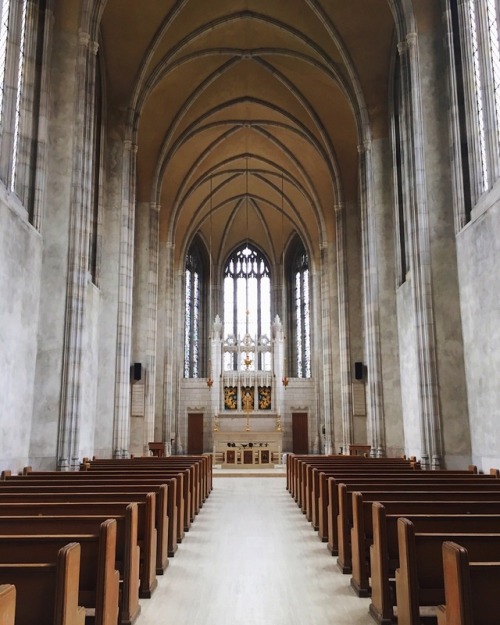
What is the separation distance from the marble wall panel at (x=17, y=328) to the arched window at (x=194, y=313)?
22.4 m

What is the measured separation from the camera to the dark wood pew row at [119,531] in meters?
4.45

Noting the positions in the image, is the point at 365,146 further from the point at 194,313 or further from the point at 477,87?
the point at 194,313

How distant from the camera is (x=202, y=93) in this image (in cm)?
2428

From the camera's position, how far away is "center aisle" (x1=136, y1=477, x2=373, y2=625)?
198 inches

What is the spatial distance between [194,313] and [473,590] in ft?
112

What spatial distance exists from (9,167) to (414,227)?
845 centimetres

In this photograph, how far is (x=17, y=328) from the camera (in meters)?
11.7

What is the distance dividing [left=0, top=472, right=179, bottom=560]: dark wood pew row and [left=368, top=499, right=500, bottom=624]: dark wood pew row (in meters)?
2.19

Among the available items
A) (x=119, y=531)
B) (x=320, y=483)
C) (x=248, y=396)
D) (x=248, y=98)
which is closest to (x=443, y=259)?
(x=320, y=483)

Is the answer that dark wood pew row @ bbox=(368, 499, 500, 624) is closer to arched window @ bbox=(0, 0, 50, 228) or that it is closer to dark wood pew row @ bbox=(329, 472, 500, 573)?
dark wood pew row @ bbox=(329, 472, 500, 573)

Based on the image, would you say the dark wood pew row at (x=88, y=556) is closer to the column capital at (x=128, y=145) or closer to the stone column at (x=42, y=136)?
the stone column at (x=42, y=136)

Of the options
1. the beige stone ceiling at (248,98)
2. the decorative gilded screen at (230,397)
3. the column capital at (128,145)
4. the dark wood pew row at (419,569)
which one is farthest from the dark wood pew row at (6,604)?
the decorative gilded screen at (230,397)

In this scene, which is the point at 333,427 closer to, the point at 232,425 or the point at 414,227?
the point at 232,425

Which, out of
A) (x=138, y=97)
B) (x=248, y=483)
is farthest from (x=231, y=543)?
(x=138, y=97)
